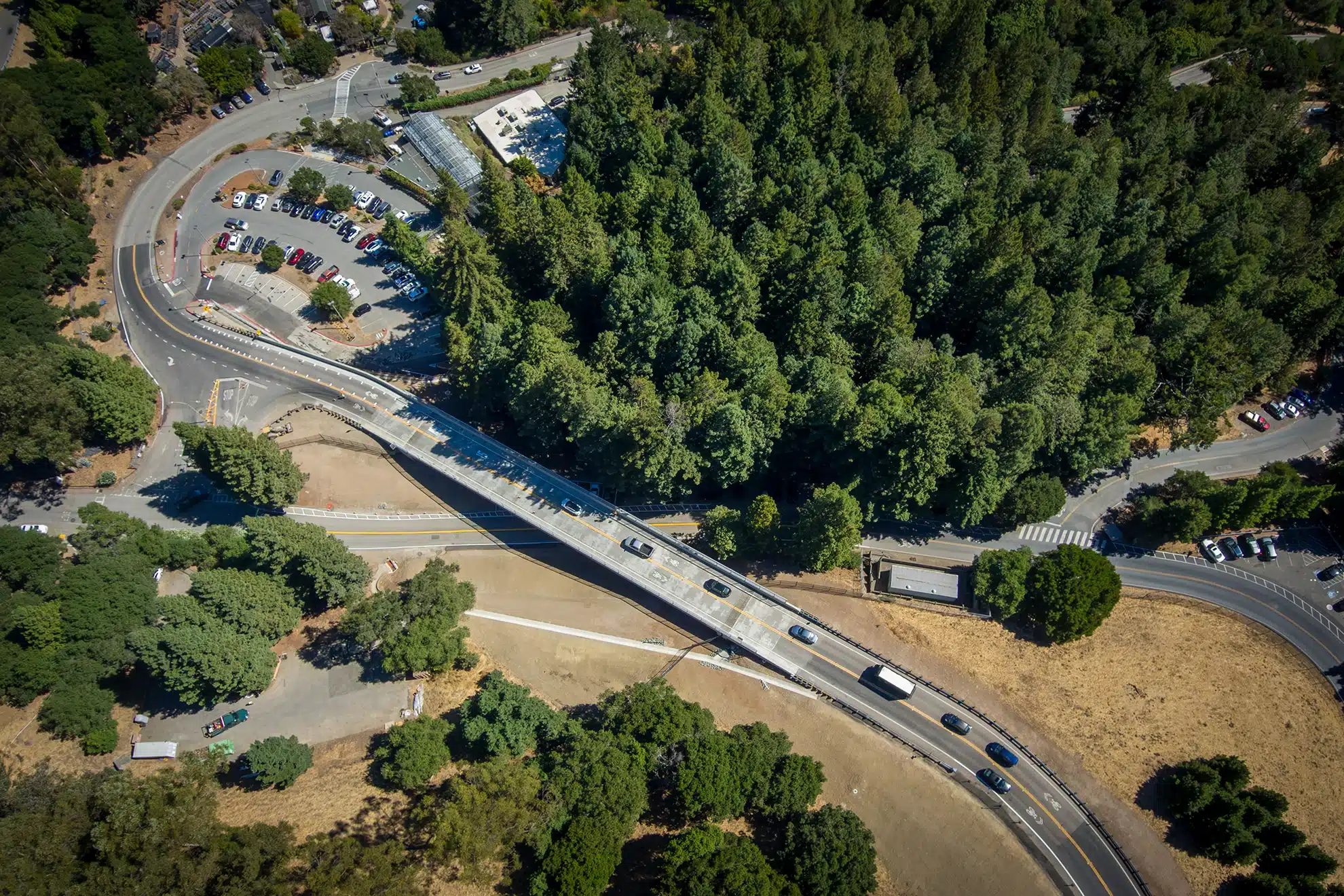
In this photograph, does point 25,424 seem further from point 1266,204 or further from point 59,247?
point 1266,204

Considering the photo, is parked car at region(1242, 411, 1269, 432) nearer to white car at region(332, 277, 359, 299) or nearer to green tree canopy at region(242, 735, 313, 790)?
green tree canopy at region(242, 735, 313, 790)

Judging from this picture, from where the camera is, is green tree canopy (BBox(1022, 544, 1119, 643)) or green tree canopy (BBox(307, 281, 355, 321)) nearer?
green tree canopy (BBox(1022, 544, 1119, 643))

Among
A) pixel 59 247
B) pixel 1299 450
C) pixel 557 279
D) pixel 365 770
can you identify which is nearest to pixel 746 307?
pixel 557 279

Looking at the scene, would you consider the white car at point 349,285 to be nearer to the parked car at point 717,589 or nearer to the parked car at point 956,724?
the parked car at point 717,589

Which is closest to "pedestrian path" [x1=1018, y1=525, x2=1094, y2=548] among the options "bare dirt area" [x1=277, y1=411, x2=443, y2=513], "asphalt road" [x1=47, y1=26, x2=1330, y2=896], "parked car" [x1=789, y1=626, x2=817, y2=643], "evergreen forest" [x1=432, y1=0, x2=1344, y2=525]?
"asphalt road" [x1=47, y1=26, x2=1330, y2=896]

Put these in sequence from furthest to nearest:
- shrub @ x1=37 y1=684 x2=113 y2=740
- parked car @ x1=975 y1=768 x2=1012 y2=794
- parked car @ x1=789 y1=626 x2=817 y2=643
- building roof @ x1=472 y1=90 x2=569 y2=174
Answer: building roof @ x1=472 y1=90 x2=569 y2=174 → parked car @ x1=789 y1=626 x2=817 y2=643 → shrub @ x1=37 y1=684 x2=113 y2=740 → parked car @ x1=975 y1=768 x2=1012 y2=794

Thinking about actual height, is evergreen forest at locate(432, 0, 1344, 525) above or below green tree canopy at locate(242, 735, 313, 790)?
above
